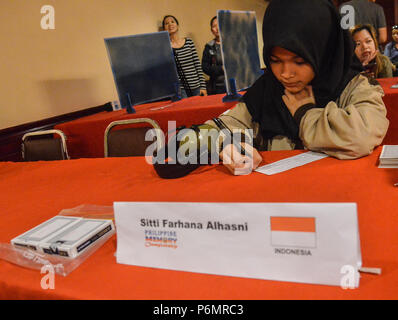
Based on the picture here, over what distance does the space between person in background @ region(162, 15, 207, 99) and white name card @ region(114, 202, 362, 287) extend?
121 inches

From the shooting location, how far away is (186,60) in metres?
3.54

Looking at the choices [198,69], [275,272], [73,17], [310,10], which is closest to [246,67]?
[310,10]

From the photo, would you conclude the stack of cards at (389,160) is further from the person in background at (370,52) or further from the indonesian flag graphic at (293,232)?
the person in background at (370,52)

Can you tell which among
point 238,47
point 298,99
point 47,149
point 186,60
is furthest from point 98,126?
point 186,60

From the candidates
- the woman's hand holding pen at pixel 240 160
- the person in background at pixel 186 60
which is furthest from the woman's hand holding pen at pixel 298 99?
the person in background at pixel 186 60

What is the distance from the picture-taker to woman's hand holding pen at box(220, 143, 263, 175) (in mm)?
911

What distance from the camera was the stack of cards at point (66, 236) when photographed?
570mm

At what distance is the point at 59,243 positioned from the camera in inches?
23.0

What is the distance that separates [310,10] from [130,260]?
914 mm

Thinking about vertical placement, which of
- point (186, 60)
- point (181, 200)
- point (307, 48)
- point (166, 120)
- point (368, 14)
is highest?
point (368, 14)

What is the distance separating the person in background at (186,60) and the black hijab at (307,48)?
2.40m

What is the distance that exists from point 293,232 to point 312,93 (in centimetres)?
77

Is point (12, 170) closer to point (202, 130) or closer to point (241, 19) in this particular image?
point (202, 130)

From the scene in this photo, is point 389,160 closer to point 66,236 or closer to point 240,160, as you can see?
point 240,160
